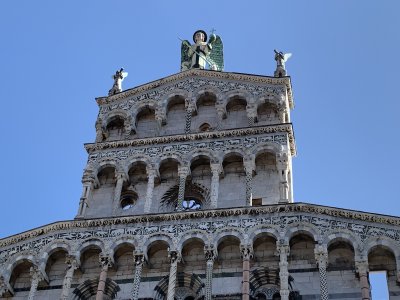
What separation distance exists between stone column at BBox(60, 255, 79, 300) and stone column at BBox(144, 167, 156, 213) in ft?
7.05

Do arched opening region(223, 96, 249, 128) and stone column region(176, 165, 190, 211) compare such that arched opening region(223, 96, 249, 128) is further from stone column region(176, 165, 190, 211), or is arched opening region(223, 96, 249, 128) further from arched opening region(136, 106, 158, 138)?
stone column region(176, 165, 190, 211)

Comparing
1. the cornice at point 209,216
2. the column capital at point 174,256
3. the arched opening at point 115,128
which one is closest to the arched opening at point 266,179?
the cornice at point 209,216

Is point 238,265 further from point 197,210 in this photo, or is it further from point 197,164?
point 197,164

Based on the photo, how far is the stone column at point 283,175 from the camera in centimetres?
2021

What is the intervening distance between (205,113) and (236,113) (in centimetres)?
88

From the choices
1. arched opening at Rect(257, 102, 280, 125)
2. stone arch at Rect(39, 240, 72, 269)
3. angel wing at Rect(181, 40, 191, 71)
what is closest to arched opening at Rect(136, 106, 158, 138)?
angel wing at Rect(181, 40, 191, 71)

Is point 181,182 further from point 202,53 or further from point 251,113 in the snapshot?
point 202,53

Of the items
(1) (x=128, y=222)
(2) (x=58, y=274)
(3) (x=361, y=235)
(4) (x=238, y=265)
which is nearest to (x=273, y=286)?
(4) (x=238, y=265)

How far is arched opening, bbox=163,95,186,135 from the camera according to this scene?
2341 centimetres

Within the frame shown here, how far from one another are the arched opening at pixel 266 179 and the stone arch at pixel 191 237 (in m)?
2.15

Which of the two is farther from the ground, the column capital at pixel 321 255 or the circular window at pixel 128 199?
the circular window at pixel 128 199

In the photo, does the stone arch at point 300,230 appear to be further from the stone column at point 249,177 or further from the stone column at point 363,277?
the stone column at point 249,177

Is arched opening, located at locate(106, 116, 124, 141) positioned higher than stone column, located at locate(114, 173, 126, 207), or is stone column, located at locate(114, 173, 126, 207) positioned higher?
arched opening, located at locate(106, 116, 124, 141)

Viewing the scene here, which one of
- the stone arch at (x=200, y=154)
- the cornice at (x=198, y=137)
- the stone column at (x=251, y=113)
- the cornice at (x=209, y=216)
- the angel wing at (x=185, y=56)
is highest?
the angel wing at (x=185, y=56)
